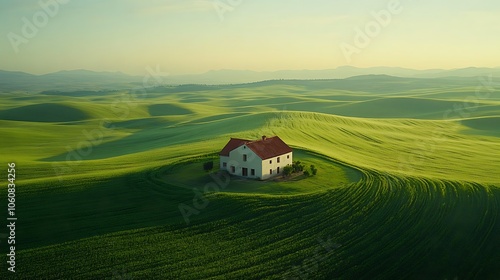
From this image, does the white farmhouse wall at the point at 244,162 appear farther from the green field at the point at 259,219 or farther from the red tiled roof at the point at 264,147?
the green field at the point at 259,219

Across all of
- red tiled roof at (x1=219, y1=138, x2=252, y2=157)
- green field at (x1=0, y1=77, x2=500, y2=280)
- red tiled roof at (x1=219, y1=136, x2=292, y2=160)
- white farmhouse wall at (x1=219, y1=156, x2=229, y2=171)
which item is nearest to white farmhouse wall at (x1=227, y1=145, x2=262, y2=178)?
white farmhouse wall at (x1=219, y1=156, x2=229, y2=171)

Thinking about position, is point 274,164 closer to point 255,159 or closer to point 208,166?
point 255,159

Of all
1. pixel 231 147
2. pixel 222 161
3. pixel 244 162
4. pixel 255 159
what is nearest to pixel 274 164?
pixel 255 159

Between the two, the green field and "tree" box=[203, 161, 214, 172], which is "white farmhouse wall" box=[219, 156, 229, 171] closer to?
"tree" box=[203, 161, 214, 172]

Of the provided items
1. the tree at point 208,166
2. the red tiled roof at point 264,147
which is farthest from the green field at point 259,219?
the red tiled roof at point 264,147

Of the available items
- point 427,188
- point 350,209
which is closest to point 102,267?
point 350,209

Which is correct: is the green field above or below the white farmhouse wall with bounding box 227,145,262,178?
below

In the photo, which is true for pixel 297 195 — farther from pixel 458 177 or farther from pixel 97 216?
pixel 458 177
